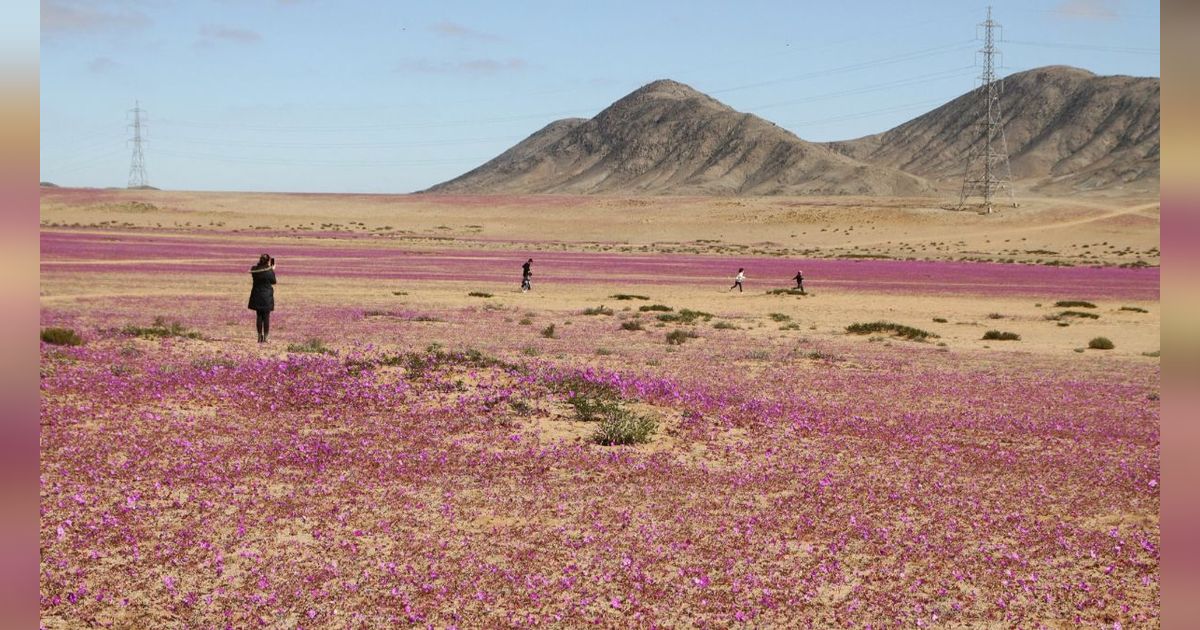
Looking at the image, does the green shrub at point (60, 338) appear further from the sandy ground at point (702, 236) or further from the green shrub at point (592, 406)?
the green shrub at point (592, 406)

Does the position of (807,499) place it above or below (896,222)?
below

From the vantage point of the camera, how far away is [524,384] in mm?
15852

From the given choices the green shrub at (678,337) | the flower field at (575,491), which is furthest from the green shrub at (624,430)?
the green shrub at (678,337)

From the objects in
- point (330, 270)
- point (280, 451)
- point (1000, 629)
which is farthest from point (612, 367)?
point (330, 270)

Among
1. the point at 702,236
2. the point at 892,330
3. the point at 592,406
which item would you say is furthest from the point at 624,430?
the point at 702,236

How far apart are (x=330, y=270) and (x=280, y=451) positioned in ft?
154

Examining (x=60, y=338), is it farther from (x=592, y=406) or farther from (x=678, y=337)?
(x=678, y=337)

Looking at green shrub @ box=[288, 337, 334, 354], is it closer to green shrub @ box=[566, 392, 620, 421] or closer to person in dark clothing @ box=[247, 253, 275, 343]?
person in dark clothing @ box=[247, 253, 275, 343]

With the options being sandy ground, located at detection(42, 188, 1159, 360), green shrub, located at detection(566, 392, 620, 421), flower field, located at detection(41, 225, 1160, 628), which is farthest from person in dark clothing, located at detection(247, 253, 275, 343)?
green shrub, located at detection(566, 392, 620, 421)

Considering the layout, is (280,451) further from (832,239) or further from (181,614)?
(832,239)

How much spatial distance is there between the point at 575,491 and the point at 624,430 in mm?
2390

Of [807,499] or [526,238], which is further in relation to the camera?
[526,238]

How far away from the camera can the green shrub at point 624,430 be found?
13.0 meters

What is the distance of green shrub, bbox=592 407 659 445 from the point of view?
13.0 metres
